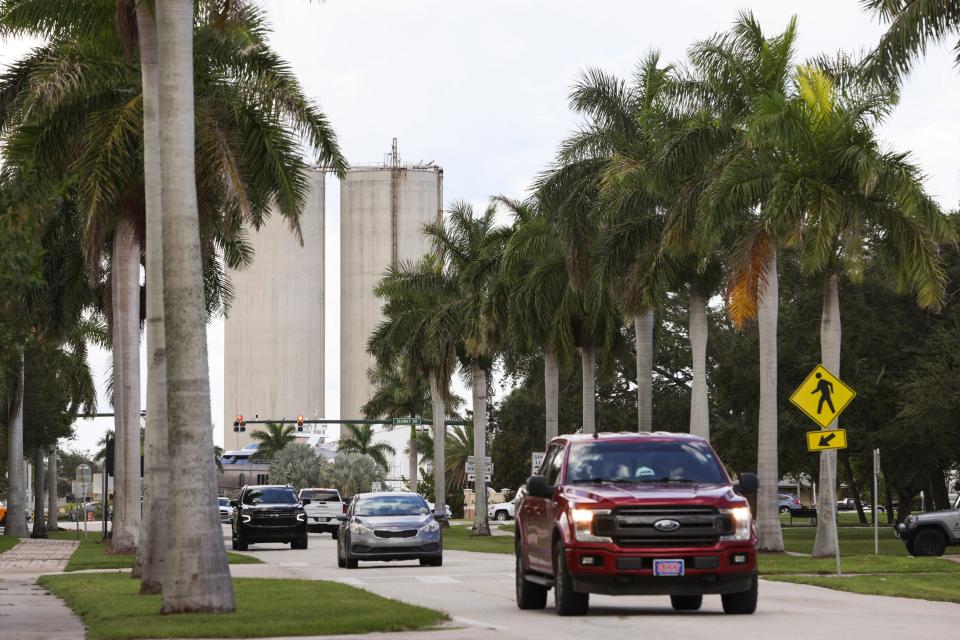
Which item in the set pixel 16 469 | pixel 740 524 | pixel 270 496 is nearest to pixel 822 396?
pixel 740 524

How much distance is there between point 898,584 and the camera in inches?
951

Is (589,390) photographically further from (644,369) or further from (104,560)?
(104,560)

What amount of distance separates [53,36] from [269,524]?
20.5 meters

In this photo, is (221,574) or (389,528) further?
(389,528)

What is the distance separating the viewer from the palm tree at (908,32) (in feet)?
86.6

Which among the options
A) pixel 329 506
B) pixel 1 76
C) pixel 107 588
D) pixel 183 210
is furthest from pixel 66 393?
pixel 183 210

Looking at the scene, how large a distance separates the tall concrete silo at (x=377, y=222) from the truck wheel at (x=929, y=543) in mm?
94854

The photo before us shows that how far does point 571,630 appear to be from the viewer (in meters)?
15.3

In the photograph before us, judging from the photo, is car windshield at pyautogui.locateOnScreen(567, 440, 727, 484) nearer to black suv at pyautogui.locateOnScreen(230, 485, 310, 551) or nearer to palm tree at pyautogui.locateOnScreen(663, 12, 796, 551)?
palm tree at pyautogui.locateOnScreen(663, 12, 796, 551)

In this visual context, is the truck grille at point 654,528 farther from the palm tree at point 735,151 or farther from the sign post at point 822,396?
the palm tree at point 735,151

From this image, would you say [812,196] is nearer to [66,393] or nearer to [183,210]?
[183,210]

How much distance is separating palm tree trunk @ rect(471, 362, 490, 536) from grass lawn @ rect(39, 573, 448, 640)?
3952 cm

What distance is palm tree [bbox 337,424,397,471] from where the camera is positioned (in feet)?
453

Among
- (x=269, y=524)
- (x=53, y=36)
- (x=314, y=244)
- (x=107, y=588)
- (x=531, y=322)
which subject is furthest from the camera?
(x=314, y=244)
